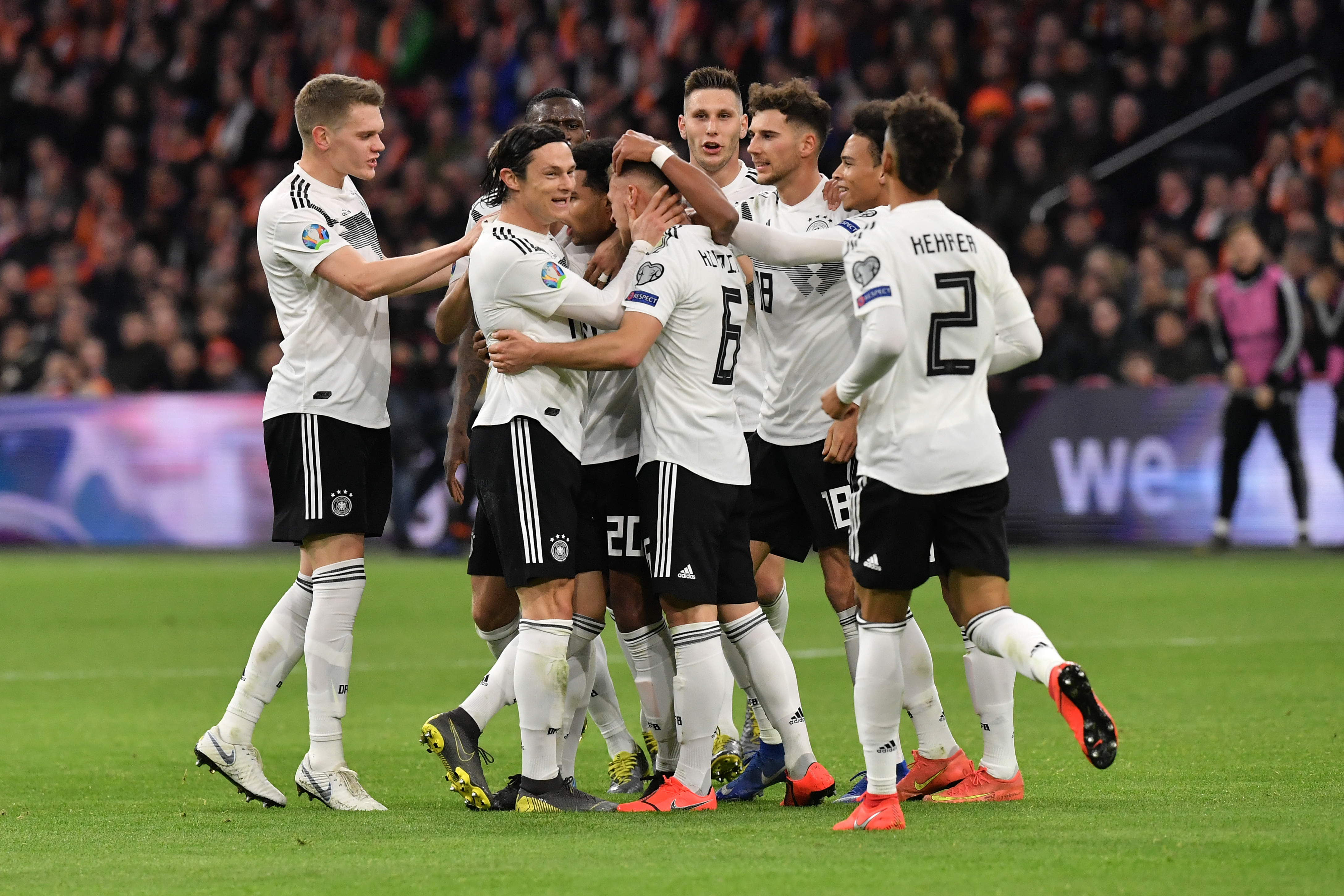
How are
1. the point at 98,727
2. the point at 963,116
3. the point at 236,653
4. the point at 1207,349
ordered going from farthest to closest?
the point at 963,116, the point at 1207,349, the point at 236,653, the point at 98,727

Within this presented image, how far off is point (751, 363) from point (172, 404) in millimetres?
11225

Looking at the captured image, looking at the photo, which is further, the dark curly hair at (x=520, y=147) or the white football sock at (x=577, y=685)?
the white football sock at (x=577, y=685)

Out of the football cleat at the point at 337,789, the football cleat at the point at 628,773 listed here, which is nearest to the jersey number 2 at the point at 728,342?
the football cleat at the point at 628,773

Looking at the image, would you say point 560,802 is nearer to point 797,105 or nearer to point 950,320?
point 950,320

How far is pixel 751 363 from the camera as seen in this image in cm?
698

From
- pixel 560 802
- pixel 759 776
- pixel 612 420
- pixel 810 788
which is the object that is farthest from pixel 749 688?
pixel 612 420

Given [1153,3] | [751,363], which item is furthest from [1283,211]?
[751,363]

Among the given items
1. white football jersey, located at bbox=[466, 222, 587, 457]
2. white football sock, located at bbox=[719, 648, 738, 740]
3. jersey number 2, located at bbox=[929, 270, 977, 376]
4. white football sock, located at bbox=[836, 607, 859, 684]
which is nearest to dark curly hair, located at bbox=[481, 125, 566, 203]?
white football jersey, located at bbox=[466, 222, 587, 457]

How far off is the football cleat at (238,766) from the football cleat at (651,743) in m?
1.39

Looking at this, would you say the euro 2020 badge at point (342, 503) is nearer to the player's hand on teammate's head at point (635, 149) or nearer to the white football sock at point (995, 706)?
the player's hand on teammate's head at point (635, 149)

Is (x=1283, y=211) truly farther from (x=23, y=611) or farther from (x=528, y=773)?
(x=528, y=773)

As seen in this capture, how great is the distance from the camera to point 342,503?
6.33m

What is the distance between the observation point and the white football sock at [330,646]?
20.6 feet

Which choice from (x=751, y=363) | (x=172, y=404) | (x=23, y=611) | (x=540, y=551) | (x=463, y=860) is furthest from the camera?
(x=172, y=404)
